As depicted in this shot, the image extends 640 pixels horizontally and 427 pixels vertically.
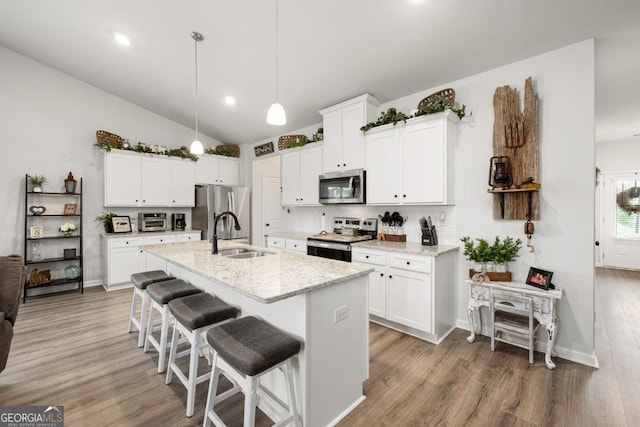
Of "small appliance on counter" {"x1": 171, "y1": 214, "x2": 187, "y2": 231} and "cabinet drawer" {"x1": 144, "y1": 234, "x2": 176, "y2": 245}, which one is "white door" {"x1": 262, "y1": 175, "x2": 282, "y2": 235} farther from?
"cabinet drawer" {"x1": 144, "y1": 234, "x2": 176, "y2": 245}

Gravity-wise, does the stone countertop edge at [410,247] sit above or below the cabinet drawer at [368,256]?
above

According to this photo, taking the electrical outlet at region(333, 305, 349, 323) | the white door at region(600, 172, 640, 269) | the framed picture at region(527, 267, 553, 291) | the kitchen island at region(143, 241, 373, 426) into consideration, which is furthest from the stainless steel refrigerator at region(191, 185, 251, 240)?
the white door at region(600, 172, 640, 269)

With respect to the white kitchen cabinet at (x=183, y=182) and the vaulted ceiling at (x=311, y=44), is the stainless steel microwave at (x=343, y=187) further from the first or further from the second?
the white kitchen cabinet at (x=183, y=182)

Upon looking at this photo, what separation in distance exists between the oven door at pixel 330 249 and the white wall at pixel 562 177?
147 centimetres

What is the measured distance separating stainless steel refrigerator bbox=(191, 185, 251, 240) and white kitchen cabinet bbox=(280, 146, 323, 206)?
1272mm

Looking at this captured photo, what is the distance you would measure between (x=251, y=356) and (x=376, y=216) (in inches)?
112

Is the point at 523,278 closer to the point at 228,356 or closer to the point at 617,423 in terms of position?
the point at 617,423

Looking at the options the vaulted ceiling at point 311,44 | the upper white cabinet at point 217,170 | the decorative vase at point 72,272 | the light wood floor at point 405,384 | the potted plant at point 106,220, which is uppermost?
the vaulted ceiling at point 311,44

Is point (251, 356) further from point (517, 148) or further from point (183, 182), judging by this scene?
point (183, 182)

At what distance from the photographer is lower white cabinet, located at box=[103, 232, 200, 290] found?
14.6 ft

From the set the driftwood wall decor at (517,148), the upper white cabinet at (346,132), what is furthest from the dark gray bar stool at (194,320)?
the driftwood wall decor at (517,148)

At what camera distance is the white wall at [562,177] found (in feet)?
7.89

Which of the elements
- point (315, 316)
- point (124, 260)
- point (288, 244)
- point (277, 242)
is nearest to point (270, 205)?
point (277, 242)

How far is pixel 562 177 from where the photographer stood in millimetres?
2516
